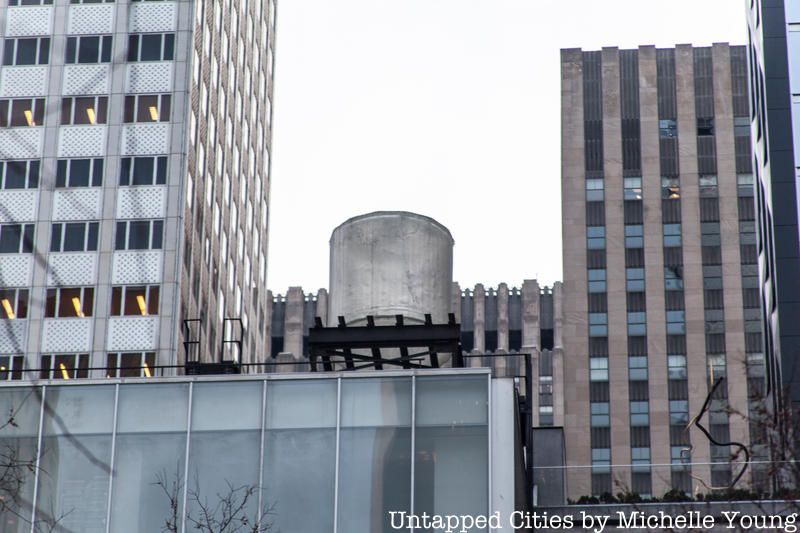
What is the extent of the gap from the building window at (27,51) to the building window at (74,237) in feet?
32.8

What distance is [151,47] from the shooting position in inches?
3516

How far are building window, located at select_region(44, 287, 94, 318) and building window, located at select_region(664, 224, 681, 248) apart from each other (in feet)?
160

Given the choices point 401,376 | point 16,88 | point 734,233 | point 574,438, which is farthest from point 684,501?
point 734,233

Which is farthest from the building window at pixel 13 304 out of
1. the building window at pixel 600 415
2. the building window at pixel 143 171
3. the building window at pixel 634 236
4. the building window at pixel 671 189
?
the building window at pixel 671 189

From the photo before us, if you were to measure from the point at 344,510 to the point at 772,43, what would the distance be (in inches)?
1474

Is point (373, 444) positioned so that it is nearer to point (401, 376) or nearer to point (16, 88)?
point (401, 376)

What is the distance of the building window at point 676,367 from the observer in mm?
113688

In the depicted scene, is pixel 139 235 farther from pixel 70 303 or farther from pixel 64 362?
pixel 64 362

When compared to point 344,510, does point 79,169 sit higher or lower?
higher

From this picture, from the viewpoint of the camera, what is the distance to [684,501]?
4866 cm

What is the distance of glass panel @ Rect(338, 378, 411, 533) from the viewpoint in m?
40.0

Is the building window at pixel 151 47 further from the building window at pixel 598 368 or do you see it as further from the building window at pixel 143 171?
the building window at pixel 598 368

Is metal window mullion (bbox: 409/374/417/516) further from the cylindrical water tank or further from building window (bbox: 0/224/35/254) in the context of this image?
building window (bbox: 0/224/35/254)

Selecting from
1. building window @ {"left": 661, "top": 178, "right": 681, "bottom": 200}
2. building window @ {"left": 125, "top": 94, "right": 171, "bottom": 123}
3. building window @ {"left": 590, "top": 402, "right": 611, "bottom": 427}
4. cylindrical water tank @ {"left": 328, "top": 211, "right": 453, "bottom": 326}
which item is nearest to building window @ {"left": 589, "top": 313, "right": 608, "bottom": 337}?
building window @ {"left": 590, "top": 402, "right": 611, "bottom": 427}
